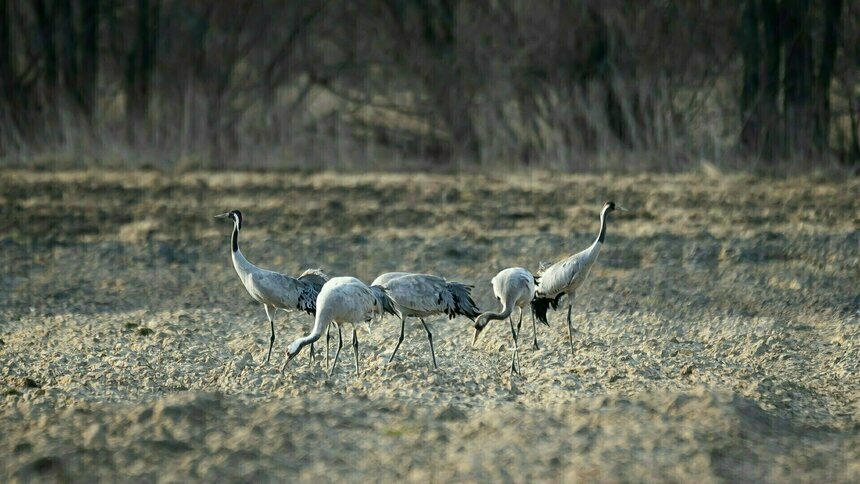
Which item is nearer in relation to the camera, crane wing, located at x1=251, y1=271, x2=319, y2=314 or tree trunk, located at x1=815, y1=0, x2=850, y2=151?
crane wing, located at x1=251, y1=271, x2=319, y2=314

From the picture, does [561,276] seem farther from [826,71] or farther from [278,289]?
[826,71]

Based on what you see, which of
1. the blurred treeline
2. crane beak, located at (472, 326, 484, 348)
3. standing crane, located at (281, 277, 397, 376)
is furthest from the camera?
the blurred treeline

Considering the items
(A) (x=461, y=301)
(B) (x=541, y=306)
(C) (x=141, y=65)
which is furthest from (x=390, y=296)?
(C) (x=141, y=65)

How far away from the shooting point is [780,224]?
13.4 m

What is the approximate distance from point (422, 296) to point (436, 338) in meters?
1.01

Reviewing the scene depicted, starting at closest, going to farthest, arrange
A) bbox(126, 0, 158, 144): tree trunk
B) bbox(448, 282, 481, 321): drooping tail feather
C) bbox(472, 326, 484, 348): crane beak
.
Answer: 1. bbox(472, 326, 484, 348): crane beak
2. bbox(448, 282, 481, 321): drooping tail feather
3. bbox(126, 0, 158, 144): tree trunk

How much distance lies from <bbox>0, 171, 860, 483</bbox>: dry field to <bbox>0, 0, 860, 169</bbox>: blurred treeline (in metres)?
1.61

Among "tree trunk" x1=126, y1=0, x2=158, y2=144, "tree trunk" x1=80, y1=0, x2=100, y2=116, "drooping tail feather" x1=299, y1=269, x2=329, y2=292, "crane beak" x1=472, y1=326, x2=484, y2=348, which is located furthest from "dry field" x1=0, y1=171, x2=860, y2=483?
"tree trunk" x1=80, y1=0, x2=100, y2=116

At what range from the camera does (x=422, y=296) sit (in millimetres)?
8641

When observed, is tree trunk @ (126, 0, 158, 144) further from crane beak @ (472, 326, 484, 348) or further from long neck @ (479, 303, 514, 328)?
long neck @ (479, 303, 514, 328)

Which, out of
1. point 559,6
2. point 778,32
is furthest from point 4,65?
point 778,32

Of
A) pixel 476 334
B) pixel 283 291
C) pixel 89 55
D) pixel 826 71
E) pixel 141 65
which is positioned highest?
pixel 89 55

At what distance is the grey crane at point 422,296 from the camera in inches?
340

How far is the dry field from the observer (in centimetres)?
643
